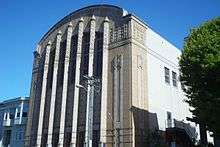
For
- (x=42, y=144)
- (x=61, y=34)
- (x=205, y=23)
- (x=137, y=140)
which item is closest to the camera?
(x=205, y=23)

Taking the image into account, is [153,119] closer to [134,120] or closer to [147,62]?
[134,120]

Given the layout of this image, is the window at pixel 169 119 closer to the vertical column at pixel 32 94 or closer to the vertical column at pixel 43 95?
the vertical column at pixel 43 95

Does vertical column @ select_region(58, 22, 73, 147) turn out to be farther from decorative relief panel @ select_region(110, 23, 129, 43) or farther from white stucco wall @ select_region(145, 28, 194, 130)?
white stucco wall @ select_region(145, 28, 194, 130)

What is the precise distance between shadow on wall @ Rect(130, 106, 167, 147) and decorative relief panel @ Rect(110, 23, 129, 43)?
738 cm

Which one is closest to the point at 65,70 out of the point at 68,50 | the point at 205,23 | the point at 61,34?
the point at 68,50

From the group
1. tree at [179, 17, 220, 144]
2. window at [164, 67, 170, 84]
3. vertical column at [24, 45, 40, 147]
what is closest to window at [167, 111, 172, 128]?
window at [164, 67, 170, 84]

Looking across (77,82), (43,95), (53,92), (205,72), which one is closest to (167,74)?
(77,82)

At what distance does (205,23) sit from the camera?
22812 mm

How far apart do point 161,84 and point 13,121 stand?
23.5 meters

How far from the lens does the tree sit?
19562 mm

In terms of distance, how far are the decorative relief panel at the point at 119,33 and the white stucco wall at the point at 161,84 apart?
2.92 meters

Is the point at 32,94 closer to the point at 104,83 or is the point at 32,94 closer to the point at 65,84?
the point at 65,84

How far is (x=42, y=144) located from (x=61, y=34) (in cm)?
1280

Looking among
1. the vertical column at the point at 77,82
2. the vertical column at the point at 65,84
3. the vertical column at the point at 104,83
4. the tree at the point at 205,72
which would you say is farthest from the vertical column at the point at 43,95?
the tree at the point at 205,72
